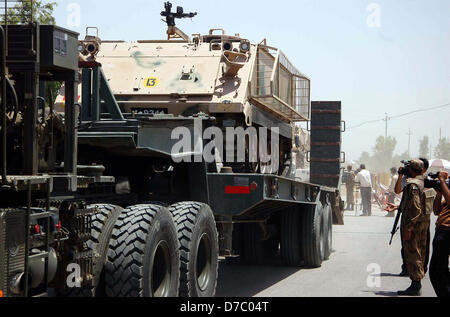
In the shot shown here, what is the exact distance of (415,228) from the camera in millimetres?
10445

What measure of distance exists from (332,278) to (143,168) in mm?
3821

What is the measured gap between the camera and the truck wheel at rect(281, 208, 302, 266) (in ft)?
42.7

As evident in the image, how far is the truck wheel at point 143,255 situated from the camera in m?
7.04

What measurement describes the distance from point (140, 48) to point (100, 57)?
0.63 meters

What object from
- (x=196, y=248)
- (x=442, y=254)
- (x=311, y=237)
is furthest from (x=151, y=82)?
(x=442, y=254)

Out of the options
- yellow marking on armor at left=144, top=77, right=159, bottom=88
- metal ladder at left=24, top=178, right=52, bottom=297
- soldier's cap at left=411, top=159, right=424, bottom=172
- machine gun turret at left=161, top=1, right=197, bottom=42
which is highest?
machine gun turret at left=161, top=1, right=197, bottom=42

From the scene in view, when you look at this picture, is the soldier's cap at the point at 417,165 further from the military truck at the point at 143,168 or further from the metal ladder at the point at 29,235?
the metal ladder at the point at 29,235

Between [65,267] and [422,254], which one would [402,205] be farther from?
[65,267]

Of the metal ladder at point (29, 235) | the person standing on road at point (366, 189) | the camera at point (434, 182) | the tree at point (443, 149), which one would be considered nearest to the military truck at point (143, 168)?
the metal ladder at point (29, 235)

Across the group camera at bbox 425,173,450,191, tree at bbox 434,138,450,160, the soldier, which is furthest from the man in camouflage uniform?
tree at bbox 434,138,450,160

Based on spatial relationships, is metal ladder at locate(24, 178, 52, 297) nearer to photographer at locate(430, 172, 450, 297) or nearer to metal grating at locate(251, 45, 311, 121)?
photographer at locate(430, 172, 450, 297)

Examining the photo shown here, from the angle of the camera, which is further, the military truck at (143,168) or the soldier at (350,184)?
the soldier at (350,184)

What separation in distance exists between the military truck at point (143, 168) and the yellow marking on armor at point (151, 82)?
6 centimetres

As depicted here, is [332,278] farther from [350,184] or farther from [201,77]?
[350,184]
